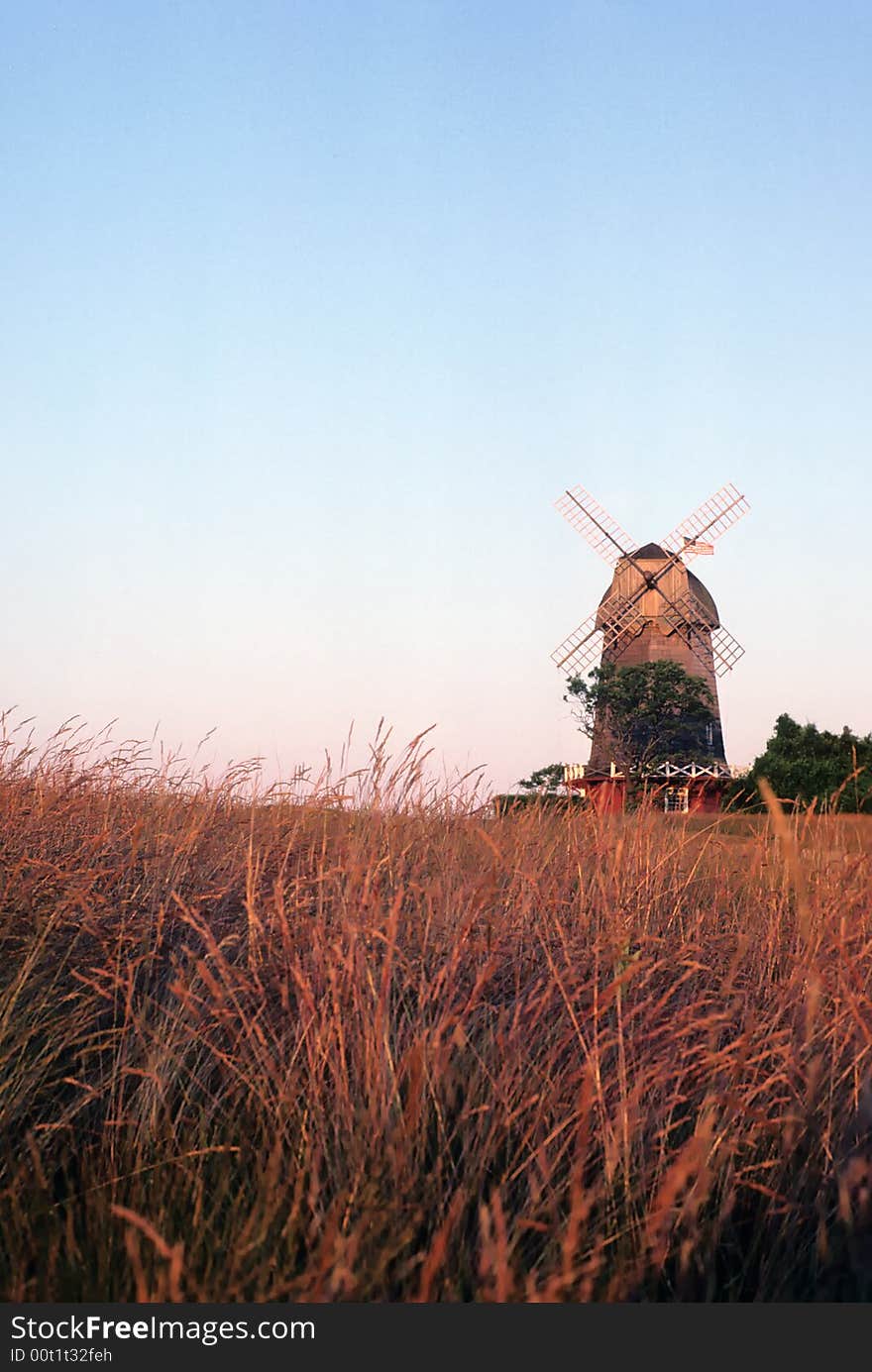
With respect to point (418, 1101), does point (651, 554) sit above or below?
above

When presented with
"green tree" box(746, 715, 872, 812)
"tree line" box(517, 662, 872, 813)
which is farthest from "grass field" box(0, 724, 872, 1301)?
"tree line" box(517, 662, 872, 813)

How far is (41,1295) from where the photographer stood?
2375mm

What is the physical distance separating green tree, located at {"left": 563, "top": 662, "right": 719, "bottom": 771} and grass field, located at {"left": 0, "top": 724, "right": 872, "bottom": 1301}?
35019mm

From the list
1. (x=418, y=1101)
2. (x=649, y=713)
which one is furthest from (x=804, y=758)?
(x=418, y=1101)

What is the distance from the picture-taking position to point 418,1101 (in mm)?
2750

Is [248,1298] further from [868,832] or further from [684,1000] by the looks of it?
[868,832]

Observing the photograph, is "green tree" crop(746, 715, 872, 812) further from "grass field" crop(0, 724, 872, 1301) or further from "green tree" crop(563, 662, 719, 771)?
"grass field" crop(0, 724, 872, 1301)

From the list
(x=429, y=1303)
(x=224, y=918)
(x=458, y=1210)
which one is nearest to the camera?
(x=429, y=1303)

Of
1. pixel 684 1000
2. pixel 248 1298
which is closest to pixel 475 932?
pixel 684 1000

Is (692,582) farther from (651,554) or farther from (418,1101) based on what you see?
(418,1101)

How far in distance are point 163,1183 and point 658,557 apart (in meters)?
39.9

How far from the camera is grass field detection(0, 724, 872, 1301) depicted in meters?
2.38

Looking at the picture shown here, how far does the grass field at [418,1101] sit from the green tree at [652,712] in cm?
3502

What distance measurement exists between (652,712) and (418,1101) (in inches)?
1479
